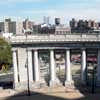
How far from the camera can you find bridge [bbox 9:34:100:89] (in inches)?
1507

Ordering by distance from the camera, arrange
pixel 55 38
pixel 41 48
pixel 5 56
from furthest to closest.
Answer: pixel 5 56, pixel 41 48, pixel 55 38

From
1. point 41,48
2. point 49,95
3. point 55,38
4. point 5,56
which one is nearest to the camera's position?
point 49,95

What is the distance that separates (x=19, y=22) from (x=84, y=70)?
430 ft

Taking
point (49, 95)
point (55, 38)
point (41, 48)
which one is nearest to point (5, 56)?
point (41, 48)

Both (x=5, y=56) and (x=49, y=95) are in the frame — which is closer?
(x=49, y=95)

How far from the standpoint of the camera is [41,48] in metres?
38.7

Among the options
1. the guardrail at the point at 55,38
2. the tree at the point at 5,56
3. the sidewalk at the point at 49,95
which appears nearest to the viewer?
the sidewalk at the point at 49,95

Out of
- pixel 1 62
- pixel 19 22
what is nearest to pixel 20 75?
pixel 1 62

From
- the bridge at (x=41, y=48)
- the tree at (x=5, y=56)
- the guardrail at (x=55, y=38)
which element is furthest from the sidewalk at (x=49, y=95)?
Answer: the tree at (x=5, y=56)

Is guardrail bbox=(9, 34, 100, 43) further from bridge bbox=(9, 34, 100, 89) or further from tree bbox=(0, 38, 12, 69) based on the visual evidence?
tree bbox=(0, 38, 12, 69)

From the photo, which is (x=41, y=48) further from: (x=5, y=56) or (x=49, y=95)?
(x=5, y=56)

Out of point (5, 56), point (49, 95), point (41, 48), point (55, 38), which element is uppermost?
point (55, 38)

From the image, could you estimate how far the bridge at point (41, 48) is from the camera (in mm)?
Result: 38281

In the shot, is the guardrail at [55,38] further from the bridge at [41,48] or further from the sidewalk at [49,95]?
the sidewalk at [49,95]
